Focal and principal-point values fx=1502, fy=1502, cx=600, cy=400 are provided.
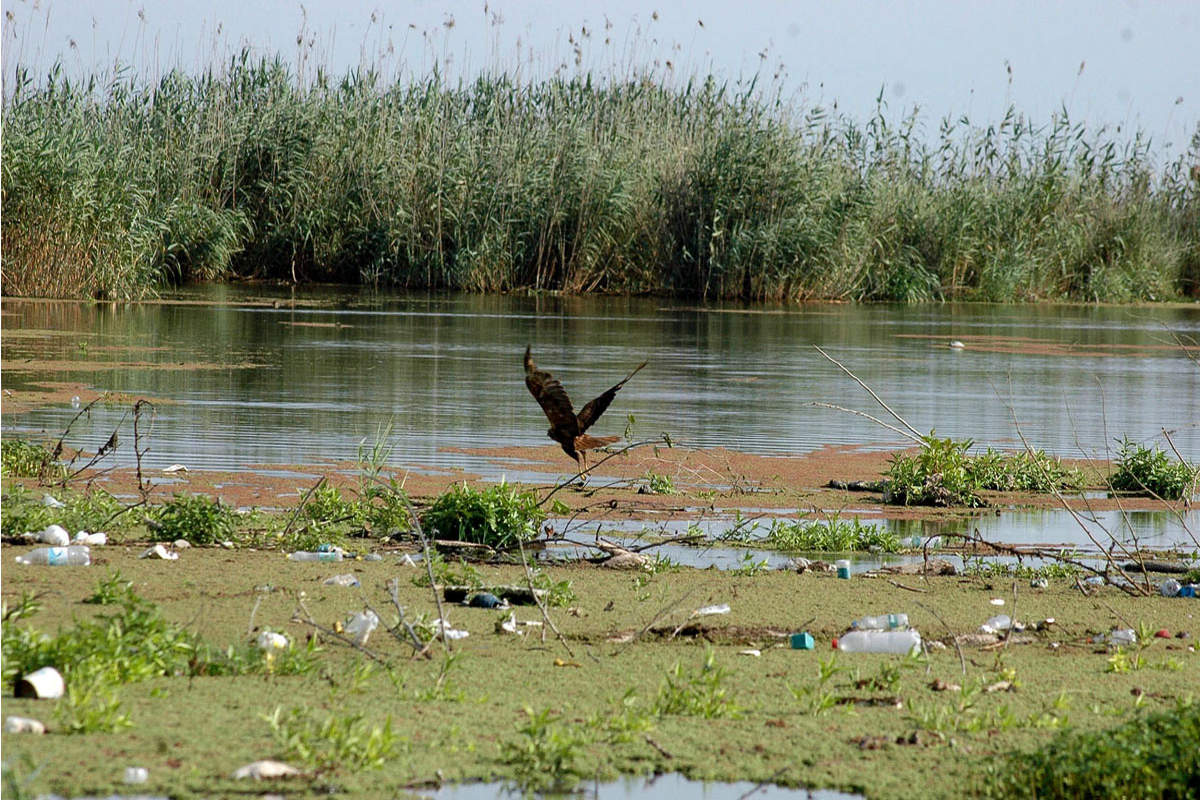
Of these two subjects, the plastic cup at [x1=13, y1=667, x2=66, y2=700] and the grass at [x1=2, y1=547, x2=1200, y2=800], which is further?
the plastic cup at [x1=13, y1=667, x2=66, y2=700]

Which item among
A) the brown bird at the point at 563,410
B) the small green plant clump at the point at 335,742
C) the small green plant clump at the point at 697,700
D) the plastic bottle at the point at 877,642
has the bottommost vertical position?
the plastic bottle at the point at 877,642

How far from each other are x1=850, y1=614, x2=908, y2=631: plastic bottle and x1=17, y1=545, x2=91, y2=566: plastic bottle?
9.60ft

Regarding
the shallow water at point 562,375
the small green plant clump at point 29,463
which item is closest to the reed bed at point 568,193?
the shallow water at point 562,375

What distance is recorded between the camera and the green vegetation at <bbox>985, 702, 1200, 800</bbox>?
3.61 metres

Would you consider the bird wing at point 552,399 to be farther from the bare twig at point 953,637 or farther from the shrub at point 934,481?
the shrub at point 934,481

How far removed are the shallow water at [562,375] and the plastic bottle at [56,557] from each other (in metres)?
2.87

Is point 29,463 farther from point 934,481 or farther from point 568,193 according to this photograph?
point 568,193

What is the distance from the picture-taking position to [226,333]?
1825cm

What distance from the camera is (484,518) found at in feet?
21.9

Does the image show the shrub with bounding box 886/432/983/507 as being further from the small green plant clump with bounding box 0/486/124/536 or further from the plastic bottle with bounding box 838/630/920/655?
the small green plant clump with bounding box 0/486/124/536

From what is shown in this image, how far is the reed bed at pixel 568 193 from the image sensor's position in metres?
27.4

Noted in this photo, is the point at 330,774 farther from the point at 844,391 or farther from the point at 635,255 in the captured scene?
the point at 635,255

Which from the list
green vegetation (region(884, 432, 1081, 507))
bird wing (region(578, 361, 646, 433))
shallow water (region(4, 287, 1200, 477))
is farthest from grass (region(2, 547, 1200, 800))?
green vegetation (region(884, 432, 1081, 507))

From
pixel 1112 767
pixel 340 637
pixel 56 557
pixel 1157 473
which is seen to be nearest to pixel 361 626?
pixel 340 637
